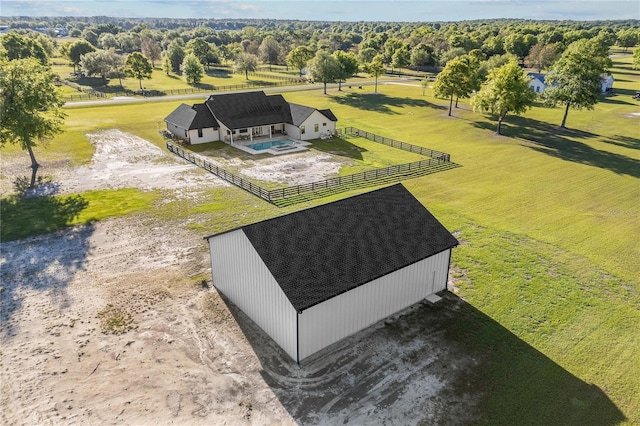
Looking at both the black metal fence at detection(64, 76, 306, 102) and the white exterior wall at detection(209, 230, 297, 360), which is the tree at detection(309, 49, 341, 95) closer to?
the black metal fence at detection(64, 76, 306, 102)

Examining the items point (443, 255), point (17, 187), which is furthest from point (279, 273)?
point (17, 187)

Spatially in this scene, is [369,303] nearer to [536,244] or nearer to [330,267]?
[330,267]

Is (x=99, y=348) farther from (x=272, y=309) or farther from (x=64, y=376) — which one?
(x=272, y=309)

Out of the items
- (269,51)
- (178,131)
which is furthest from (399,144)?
(269,51)

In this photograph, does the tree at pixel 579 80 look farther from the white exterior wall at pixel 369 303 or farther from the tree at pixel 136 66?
the tree at pixel 136 66

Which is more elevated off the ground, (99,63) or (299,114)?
(99,63)

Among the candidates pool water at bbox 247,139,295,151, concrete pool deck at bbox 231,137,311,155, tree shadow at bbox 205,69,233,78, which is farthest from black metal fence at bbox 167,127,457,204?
tree shadow at bbox 205,69,233,78

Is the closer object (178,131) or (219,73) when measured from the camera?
(178,131)

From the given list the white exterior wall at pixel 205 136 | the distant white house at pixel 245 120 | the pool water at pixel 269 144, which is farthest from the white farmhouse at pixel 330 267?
the white exterior wall at pixel 205 136
